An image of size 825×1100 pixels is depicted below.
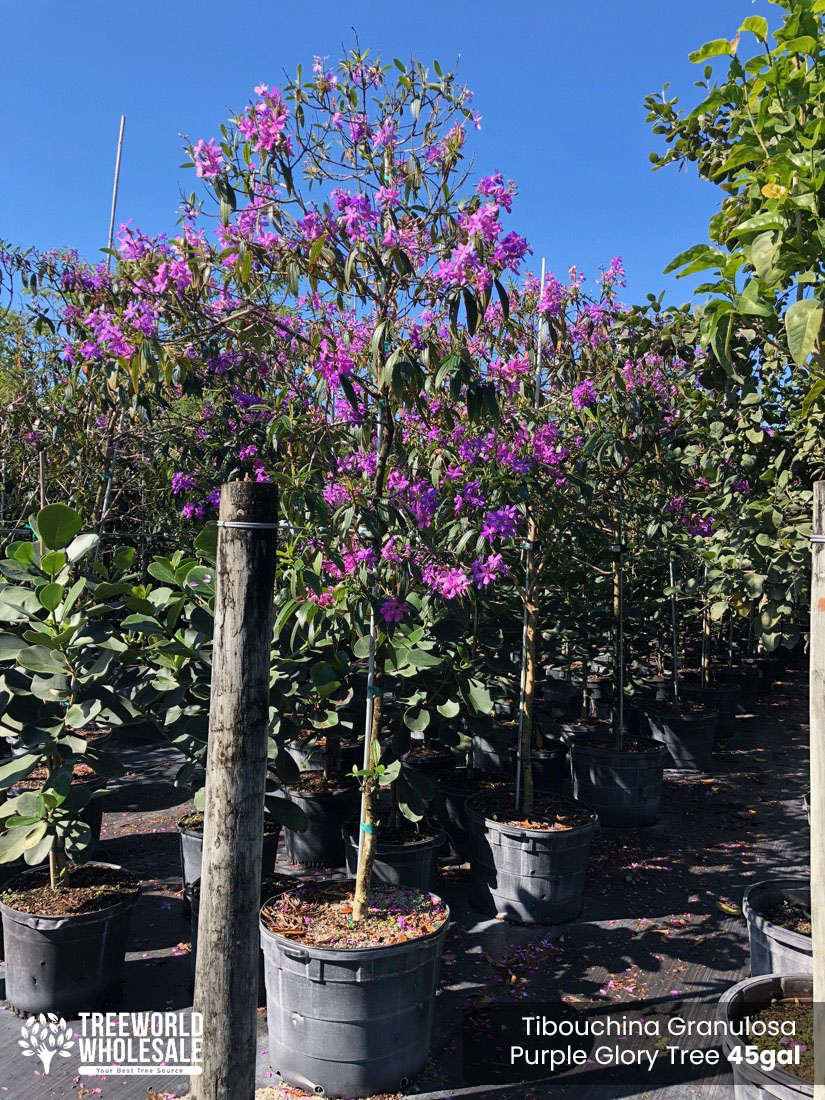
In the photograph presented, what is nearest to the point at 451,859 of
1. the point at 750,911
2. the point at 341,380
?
the point at 750,911

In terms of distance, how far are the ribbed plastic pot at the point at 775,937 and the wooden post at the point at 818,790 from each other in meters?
1.03

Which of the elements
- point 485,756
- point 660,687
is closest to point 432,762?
point 485,756

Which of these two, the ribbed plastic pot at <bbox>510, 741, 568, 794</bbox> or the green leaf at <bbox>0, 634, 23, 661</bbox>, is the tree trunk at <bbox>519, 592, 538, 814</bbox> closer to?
the ribbed plastic pot at <bbox>510, 741, 568, 794</bbox>

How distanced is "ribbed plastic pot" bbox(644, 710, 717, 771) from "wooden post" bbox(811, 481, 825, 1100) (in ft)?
14.7

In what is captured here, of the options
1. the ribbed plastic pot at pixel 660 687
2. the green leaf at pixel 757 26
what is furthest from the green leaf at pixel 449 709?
the ribbed plastic pot at pixel 660 687

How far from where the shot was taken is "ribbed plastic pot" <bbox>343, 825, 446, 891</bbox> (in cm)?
304

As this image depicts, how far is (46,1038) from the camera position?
2.36 meters

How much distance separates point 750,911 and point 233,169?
8.94 ft

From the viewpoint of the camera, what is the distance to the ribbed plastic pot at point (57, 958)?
2.42 meters

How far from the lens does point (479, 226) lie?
2145 millimetres

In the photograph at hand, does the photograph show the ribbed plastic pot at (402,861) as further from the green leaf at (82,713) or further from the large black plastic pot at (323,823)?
the green leaf at (82,713)

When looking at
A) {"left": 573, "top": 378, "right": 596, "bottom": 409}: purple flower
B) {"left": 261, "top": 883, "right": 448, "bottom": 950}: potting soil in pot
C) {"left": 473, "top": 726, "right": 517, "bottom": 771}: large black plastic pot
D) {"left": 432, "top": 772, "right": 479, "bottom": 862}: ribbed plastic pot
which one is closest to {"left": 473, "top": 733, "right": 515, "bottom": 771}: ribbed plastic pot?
{"left": 473, "top": 726, "right": 517, "bottom": 771}: large black plastic pot

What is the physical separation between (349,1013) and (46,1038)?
3.24 feet

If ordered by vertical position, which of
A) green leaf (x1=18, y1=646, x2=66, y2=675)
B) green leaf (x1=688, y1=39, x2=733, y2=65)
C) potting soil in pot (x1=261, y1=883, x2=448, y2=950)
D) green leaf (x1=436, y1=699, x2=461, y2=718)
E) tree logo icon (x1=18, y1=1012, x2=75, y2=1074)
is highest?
green leaf (x1=688, y1=39, x2=733, y2=65)
